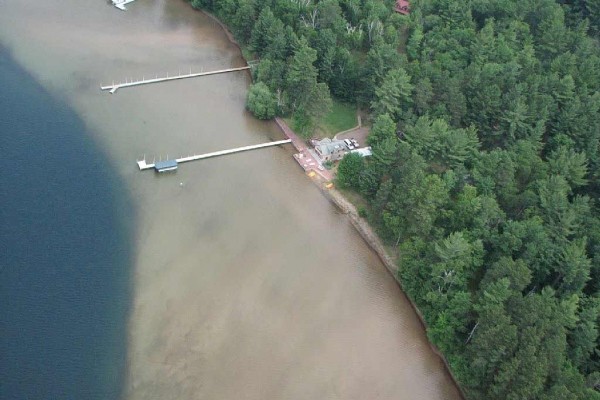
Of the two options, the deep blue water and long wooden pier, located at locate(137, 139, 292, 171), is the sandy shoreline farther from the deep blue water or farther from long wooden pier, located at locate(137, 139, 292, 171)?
the deep blue water

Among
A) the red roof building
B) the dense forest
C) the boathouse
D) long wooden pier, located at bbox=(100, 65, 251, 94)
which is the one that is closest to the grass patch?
the dense forest

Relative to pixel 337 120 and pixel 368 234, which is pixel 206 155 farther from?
pixel 368 234

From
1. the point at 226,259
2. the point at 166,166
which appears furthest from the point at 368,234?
the point at 166,166

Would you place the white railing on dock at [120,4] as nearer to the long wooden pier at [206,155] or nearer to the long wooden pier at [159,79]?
the long wooden pier at [159,79]

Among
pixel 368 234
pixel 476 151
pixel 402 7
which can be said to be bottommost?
pixel 368 234

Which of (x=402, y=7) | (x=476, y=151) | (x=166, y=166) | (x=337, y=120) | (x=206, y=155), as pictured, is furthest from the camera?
(x=402, y=7)

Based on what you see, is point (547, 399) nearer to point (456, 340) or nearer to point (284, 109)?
A: point (456, 340)
